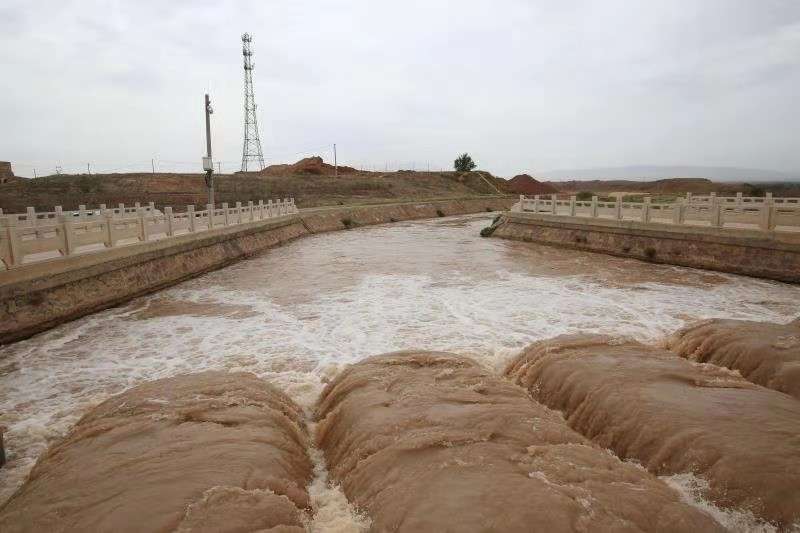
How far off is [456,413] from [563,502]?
158 cm

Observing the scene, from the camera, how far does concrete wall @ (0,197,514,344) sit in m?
9.05

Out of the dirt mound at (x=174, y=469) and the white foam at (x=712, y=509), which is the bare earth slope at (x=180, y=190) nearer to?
the dirt mound at (x=174, y=469)

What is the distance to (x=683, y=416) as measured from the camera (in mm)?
4602

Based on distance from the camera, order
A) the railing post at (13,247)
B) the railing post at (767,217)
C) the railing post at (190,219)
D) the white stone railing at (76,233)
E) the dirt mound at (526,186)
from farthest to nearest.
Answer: the dirt mound at (526,186) < the railing post at (190,219) < the railing post at (767,217) < the white stone railing at (76,233) < the railing post at (13,247)

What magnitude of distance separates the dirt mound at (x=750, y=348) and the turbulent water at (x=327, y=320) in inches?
48.5

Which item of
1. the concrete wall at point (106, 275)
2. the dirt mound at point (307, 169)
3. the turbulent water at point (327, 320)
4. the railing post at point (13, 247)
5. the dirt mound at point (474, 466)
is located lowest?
the turbulent water at point (327, 320)

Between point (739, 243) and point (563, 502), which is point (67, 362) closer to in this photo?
point (563, 502)

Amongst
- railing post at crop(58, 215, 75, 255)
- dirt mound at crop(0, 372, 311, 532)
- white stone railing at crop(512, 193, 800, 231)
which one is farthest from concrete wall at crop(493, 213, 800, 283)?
railing post at crop(58, 215, 75, 255)

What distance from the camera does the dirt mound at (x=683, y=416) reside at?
146 inches

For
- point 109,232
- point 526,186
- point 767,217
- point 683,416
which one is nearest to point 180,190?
point 109,232

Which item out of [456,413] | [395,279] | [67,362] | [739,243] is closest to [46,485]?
[456,413]

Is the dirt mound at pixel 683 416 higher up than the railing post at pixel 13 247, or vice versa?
the railing post at pixel 13 247

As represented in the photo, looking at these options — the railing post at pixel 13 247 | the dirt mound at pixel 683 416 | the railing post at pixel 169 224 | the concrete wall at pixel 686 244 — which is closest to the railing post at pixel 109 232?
the railing post at pixel 13 247

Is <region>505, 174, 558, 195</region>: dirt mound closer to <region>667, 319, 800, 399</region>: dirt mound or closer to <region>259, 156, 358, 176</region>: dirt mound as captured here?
<region>259, 156, 358, 176</region>: dirt mound
